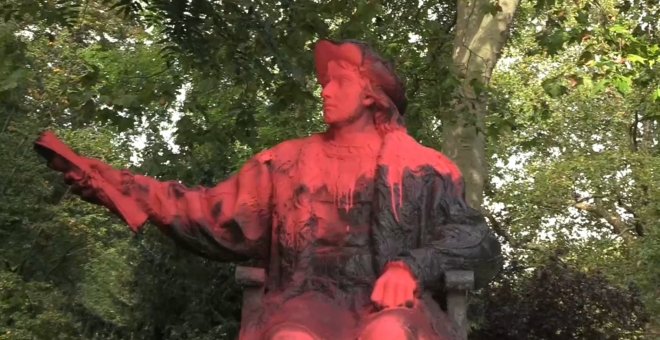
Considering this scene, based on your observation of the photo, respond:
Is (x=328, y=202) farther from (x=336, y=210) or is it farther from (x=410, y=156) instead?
(x=410, y=156)

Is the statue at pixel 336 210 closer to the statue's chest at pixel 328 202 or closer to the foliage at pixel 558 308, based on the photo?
the statue's chest at pixel 328 202

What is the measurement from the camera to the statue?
4453 millimetres

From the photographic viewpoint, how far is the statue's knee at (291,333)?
412cm

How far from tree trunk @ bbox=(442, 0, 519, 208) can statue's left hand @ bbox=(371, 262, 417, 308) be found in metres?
5.00

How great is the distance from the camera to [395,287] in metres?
4.14

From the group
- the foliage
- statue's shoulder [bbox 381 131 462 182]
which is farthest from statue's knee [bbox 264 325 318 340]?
the foliage

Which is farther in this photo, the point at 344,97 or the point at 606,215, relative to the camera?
the point at 606,215

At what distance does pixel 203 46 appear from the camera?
24.9ft

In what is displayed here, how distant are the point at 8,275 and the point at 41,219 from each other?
2.08 meters

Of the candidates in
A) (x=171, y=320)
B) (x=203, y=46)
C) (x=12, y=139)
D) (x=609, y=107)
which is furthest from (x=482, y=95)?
(x=609, y=107)

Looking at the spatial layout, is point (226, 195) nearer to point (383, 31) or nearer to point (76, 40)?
point (383, 31)

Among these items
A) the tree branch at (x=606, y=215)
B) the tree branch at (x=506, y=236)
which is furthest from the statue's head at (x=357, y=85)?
the tree branch at (x=606, y=215)

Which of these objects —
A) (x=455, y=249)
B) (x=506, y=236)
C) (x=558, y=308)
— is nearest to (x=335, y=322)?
(x=455, y=249)

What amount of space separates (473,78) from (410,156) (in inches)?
195
